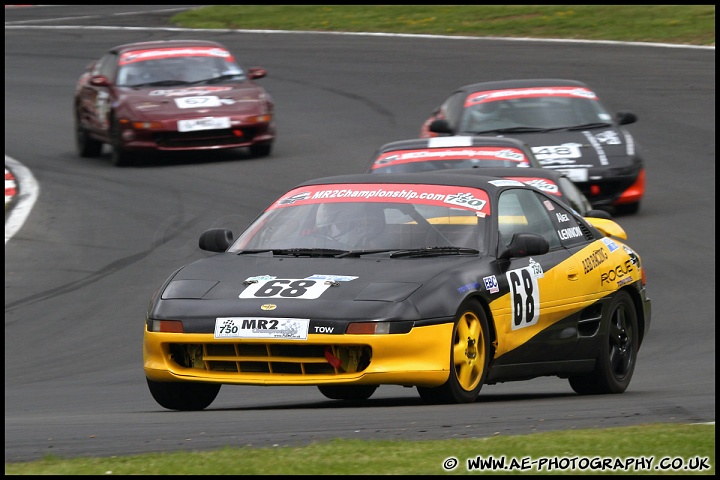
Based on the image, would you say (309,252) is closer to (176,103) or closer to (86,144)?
(176,103)

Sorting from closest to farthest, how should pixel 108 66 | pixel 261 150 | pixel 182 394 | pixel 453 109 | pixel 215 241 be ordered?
pixel 182 394
pixel 215 241
pixel 453 109
pixel 261 150
pixel 108 66

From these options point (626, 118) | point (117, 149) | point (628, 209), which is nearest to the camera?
point (628, 209)

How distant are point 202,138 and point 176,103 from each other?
22.7 inches

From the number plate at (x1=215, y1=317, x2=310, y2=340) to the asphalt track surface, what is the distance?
406mm

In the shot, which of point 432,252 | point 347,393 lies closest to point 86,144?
point 347,393

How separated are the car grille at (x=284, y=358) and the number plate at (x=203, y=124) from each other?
474 inches

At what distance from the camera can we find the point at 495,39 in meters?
33.0

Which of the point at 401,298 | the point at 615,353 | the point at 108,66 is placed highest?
the point at 401,298

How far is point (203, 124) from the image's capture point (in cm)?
2019

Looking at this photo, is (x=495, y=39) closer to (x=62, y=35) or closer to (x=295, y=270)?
(x=62, y=35)

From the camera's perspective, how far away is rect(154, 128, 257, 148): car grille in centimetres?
2033

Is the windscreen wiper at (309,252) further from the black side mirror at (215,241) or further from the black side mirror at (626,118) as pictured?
the black side mirror at (626,118)

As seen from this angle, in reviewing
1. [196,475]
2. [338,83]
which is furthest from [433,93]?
[196,475]

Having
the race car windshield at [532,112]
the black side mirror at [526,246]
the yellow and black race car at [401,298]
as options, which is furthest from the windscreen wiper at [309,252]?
the race car windshield at [532,112]
